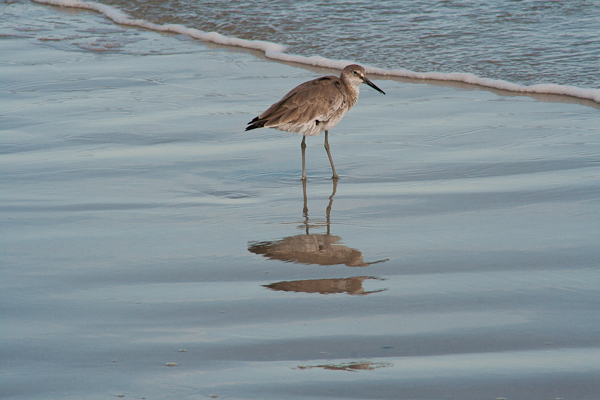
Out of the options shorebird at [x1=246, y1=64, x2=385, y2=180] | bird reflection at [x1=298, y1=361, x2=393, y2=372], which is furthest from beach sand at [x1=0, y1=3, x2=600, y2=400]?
shorebird at [x1=246, y1=64, x2=385, y2=180]

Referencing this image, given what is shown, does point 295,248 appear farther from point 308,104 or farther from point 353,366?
point 308,104

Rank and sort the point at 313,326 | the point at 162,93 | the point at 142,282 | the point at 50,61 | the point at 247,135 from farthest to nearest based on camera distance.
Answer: the point at 50,61, the point at 162,93, the point at 247,135, the point at 142,282, the point at 313,326

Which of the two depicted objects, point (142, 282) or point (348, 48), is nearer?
point (142, 282)

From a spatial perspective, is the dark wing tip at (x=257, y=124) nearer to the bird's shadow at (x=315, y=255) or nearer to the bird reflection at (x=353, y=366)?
the bird's shadow at (x=315, y=255)

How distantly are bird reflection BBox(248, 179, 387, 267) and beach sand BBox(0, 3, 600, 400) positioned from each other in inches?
0.7

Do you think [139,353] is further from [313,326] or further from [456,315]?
[456,315]

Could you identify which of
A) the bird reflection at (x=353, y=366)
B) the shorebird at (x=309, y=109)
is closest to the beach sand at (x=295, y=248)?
the bird reflection at (x=353, y=366)

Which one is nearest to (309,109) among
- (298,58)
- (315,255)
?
(315,255)

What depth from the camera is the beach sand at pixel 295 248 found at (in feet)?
9.53

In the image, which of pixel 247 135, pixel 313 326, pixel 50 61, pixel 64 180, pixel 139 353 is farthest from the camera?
pixel 50 61

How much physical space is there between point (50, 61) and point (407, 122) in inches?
211

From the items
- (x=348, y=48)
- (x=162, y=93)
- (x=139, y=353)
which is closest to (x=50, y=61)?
(x=162, y=93)

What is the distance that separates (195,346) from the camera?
3096 mm

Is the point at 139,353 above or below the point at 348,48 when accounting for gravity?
below
